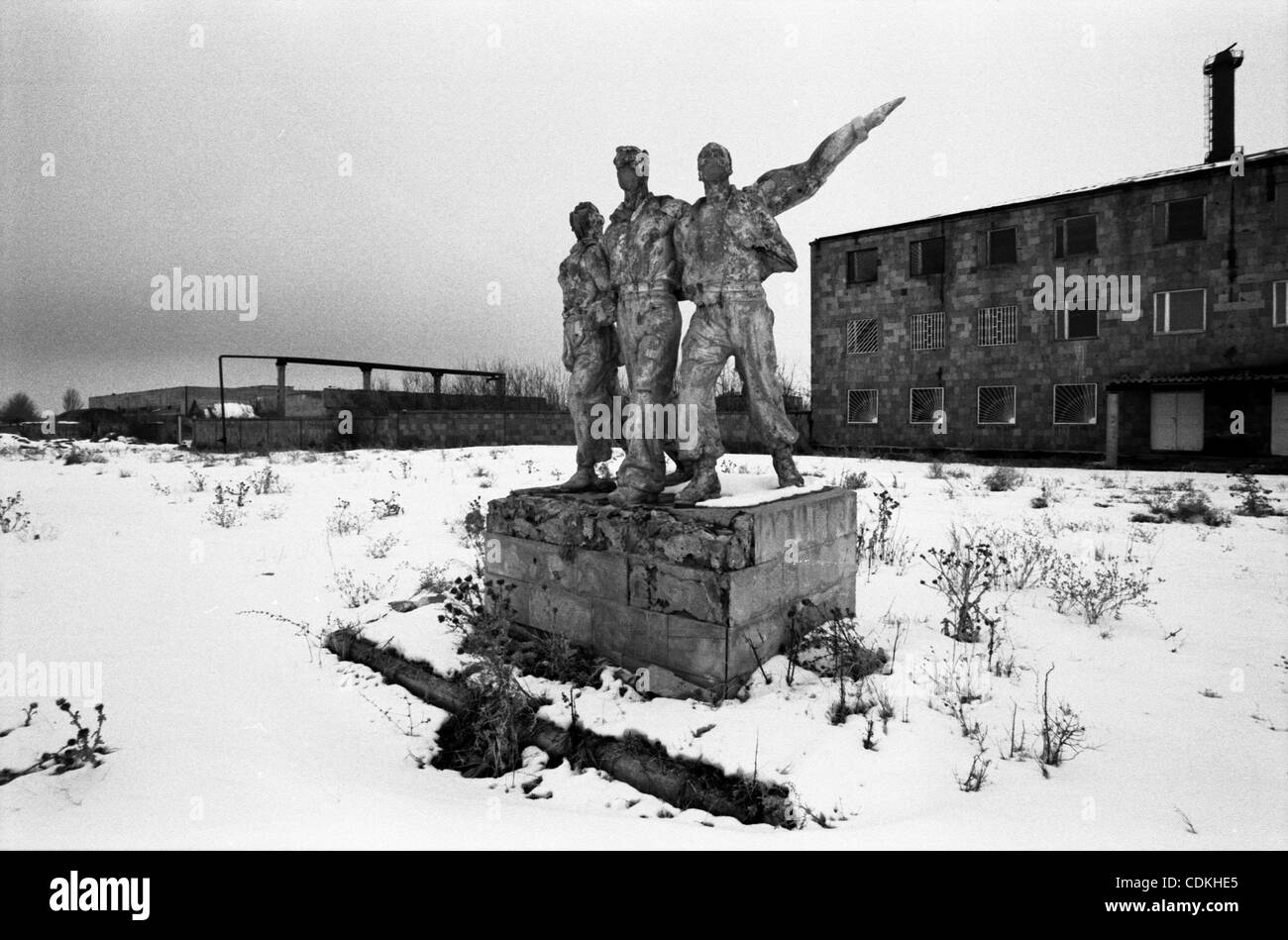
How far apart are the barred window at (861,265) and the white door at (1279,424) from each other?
10868 mm

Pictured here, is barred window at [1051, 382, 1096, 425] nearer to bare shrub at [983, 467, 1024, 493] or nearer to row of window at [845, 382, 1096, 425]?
row of window at [845, 382, 1096, 425]

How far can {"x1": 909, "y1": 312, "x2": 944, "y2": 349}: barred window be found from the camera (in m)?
21.4

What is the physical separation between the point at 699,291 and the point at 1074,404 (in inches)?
759

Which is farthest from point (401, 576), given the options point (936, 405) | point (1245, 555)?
point (936, 405)

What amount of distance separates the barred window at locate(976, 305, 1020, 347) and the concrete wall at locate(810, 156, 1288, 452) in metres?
0.17

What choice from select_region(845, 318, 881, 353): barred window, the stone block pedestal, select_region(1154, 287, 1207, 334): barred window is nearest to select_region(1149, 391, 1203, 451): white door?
select_region(1154, 287, 1207, 334): barred window

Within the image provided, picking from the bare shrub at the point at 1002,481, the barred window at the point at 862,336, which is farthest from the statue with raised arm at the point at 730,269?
the barred window at the point at 862,336

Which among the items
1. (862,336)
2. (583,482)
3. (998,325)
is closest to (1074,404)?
(998,325)

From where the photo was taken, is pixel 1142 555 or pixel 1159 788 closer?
pixel 1159 788

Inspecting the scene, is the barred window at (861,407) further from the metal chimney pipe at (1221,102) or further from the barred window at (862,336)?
the metal chimney pipe at (1221,102)

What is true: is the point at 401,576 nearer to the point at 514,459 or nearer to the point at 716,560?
the point at 716,560

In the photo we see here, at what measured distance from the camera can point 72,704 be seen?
147 inches

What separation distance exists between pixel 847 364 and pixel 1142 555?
57.1ft

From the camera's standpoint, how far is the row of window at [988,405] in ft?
63.2
